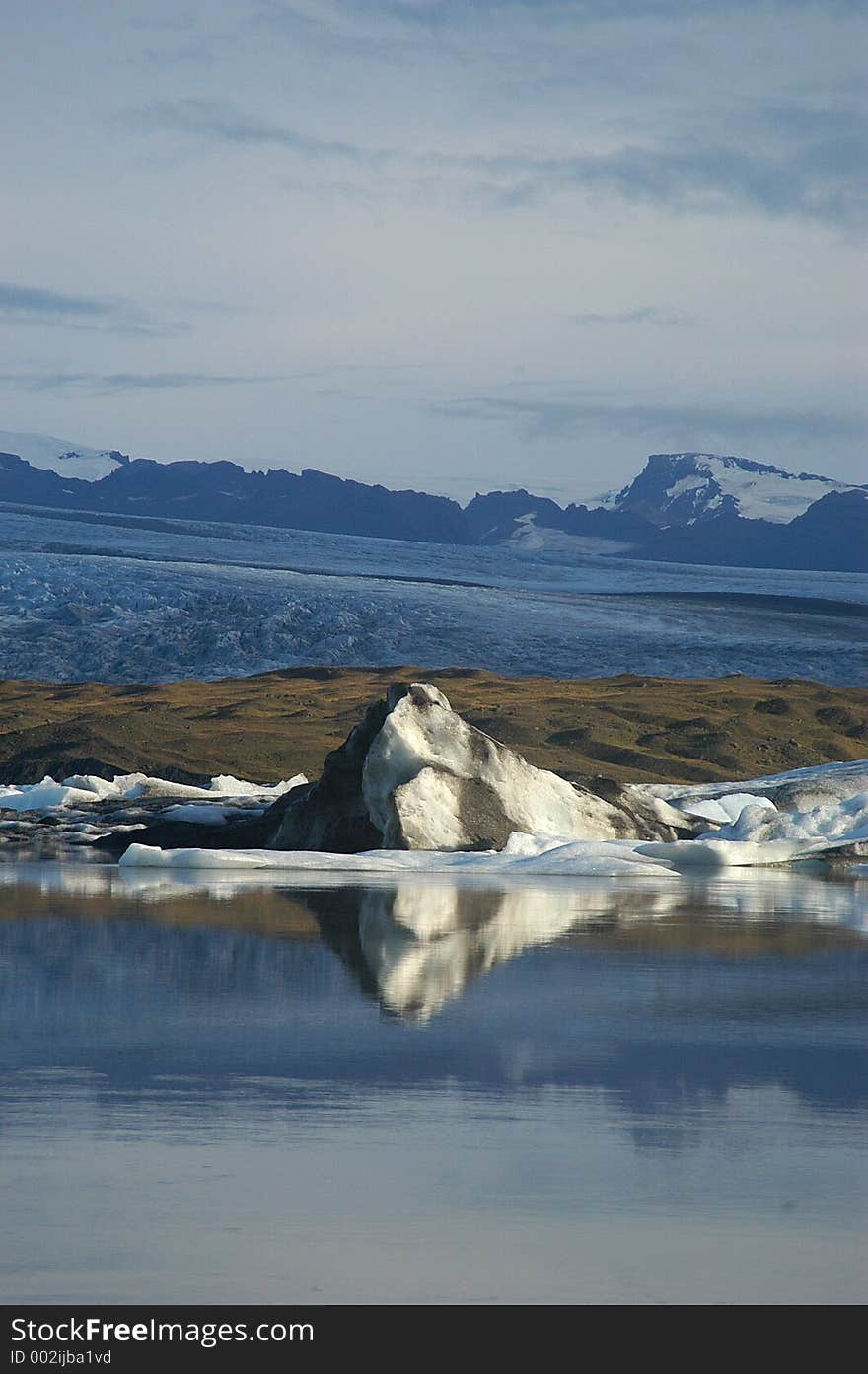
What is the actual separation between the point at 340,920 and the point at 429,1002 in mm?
4223

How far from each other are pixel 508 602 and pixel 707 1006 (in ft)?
203

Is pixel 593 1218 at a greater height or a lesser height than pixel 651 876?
greater

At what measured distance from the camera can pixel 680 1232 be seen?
16.1 ft

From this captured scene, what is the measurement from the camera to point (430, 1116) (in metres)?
6.39

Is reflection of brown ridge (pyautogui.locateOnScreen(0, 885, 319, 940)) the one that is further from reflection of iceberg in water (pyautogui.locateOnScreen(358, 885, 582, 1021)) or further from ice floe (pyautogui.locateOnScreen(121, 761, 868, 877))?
ice floe (pyautogui.locateOnScreen(121, 761, 868, 877))

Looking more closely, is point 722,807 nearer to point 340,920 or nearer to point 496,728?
point 340,920

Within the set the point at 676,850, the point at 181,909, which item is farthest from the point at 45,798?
the point at 181,909

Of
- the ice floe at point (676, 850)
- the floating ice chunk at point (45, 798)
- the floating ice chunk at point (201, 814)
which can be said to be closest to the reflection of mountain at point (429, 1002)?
the ice floe at point (676, 850)

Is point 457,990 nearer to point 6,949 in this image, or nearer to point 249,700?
point 6,949

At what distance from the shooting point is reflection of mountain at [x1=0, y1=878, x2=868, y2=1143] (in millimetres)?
7164

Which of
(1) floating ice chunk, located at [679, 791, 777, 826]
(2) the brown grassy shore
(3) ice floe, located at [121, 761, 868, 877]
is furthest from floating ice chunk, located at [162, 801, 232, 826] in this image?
(2) the brown grassy shore

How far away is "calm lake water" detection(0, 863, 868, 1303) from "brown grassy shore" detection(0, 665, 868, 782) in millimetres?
17440
